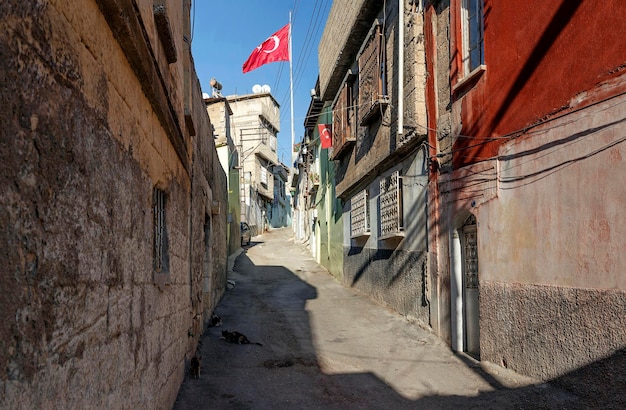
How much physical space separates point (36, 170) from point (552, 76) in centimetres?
497

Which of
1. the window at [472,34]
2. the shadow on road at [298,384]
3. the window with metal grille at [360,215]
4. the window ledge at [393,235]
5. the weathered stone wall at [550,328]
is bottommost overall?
the shadow on road at [298,384]

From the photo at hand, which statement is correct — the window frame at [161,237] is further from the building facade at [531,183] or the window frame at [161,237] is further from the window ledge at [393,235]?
the window ledge at [393,235]

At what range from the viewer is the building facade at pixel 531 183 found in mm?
4312

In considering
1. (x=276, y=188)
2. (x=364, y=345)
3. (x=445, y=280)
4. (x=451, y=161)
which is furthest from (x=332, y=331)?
(x=276, y=188)

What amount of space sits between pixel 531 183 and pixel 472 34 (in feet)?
8.95

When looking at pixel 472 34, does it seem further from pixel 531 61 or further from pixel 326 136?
pixel 326 136

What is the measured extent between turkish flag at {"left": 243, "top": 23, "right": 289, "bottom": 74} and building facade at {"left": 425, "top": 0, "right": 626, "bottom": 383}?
1426cm

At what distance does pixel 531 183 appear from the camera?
5.41 meters

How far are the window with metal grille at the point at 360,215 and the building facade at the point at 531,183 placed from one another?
4412 millimetres

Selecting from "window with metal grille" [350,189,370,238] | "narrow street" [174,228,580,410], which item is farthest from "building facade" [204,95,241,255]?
"narrow street" [174,228,580,410]

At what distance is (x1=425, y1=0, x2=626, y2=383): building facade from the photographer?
14.1 feet

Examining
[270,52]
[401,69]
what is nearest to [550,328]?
[401,69]

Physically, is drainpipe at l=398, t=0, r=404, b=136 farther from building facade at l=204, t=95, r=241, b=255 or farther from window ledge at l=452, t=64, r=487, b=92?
building facade at l=204, t=95, r=241, b=255

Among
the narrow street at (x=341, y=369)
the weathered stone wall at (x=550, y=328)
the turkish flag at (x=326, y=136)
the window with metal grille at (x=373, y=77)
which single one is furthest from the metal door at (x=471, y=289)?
the turkish flag at (x=326, y=136)
